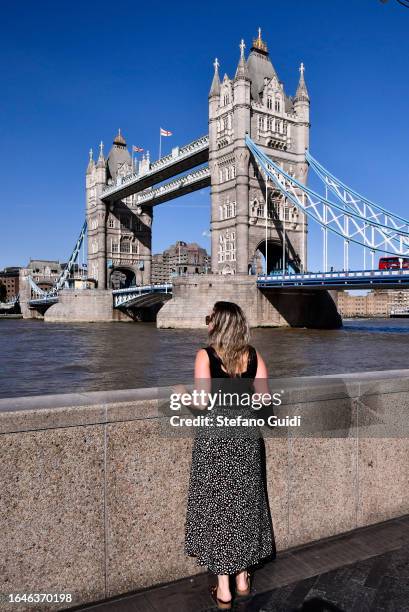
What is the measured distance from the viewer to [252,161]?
132 ft

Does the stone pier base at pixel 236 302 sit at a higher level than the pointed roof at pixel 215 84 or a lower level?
lower

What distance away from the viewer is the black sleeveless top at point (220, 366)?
2197 millimetres

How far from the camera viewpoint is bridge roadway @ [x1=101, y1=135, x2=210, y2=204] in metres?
46.2

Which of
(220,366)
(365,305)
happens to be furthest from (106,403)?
(365,305)

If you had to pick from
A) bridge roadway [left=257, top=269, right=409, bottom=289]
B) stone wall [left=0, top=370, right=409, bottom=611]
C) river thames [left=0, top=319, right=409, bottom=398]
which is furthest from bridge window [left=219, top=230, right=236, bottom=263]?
stone wall [left=0, top=370, right=409, bottom=611]

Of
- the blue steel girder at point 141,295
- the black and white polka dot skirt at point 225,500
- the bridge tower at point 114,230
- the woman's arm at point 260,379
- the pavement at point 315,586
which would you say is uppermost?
the bridge tower at point 114,230

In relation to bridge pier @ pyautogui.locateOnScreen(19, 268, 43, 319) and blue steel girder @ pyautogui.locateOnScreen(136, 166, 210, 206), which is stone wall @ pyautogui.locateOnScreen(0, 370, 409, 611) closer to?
blue steel girder @ pyautogui.locateOnScreen(136, 166, 210, 206)

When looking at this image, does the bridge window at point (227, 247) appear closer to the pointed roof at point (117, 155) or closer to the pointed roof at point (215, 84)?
the pointed roof at point (215, 84)

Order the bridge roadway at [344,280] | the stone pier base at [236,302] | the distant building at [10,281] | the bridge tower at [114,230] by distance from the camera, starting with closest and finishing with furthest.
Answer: the bridge roadway at [344,280] → the stone pier base at [236,302] → the bridge tower at [114,230] → the distant building at [10,281]

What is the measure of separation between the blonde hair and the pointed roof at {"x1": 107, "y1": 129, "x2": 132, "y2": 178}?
66.6 meters

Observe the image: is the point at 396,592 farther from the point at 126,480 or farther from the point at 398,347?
the point at 398,347

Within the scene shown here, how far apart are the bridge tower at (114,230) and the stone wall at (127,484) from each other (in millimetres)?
60256

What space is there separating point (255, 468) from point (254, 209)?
39226mm

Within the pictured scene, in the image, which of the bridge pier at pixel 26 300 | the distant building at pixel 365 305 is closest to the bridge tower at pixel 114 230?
the bridge pier at pixel 26 300
